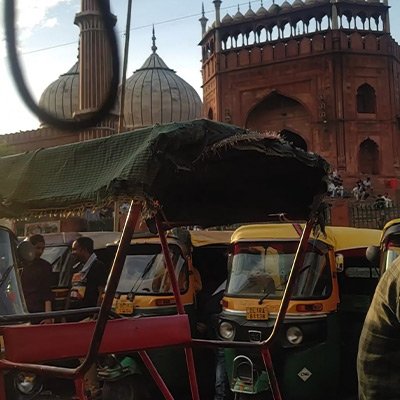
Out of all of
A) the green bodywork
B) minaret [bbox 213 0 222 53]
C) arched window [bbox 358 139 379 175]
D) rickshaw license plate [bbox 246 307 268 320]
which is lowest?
the green bodywork

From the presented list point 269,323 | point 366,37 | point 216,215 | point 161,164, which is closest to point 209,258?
point 269,323

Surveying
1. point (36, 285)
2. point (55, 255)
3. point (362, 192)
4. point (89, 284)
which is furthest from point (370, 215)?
point (36, 285)

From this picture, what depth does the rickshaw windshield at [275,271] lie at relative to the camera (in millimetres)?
5445

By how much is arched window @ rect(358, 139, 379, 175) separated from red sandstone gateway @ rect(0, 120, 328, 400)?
2794 cm

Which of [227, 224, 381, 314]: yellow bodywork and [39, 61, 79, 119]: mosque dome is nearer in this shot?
[227, 224, 381, 314]: yellow bodywork

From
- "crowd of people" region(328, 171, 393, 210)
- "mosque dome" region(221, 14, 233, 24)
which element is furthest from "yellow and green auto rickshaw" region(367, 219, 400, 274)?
"mosque dome" region(221, 14, 233, 24)

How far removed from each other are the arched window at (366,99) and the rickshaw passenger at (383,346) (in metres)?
30.5

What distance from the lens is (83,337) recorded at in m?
3.21

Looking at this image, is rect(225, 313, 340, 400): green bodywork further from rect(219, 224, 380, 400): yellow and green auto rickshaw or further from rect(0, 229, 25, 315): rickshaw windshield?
rect(0, 229, 25, 315): rickshaw windshield

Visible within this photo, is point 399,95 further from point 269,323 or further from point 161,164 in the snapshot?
point 161,164

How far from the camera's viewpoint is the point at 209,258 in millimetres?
7617

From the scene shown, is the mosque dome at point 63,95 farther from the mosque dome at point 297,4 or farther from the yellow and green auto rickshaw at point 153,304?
the yellow and green auto rickshaw at point 153,304

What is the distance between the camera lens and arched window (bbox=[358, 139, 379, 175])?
99.8ft

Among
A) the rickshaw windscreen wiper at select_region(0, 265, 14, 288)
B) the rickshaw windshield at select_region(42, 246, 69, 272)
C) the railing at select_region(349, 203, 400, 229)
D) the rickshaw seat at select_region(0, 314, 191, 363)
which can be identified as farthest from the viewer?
the railing at select_region(349, 203, 400, 229)
